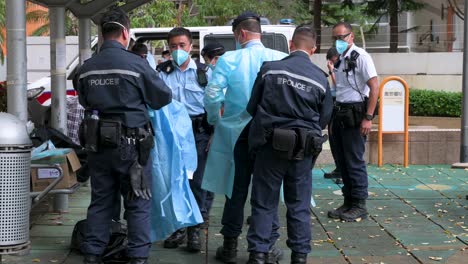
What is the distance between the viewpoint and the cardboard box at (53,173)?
6.84 m

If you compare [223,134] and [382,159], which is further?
[382,159]

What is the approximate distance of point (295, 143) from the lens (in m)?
5.35

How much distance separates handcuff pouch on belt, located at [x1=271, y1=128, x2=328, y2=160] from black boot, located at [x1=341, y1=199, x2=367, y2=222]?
2.07 m

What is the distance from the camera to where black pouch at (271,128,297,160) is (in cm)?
531

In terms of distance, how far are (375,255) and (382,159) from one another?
501 cm

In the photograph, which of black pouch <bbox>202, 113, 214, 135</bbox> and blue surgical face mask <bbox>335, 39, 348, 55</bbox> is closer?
black pouch <bbox>202, 113, 214, 135</bbox>

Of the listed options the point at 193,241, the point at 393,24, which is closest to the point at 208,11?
the point at 393,24

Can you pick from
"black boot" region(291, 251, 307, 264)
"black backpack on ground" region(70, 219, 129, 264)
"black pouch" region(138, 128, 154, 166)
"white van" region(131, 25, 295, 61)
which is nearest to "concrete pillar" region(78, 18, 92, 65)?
"white van" region(131, 25, 295, 61)

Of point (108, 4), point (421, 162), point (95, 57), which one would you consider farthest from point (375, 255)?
point (421, 162)

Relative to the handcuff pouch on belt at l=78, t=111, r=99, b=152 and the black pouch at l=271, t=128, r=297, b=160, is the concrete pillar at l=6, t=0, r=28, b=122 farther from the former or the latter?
the black pouch at l=271, t=128, r=297, b=160

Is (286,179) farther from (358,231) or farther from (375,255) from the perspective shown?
(358,231)

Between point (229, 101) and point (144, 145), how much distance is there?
0.93m

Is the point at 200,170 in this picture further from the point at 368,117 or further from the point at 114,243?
the point at 368,117

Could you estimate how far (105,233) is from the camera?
5.43m
